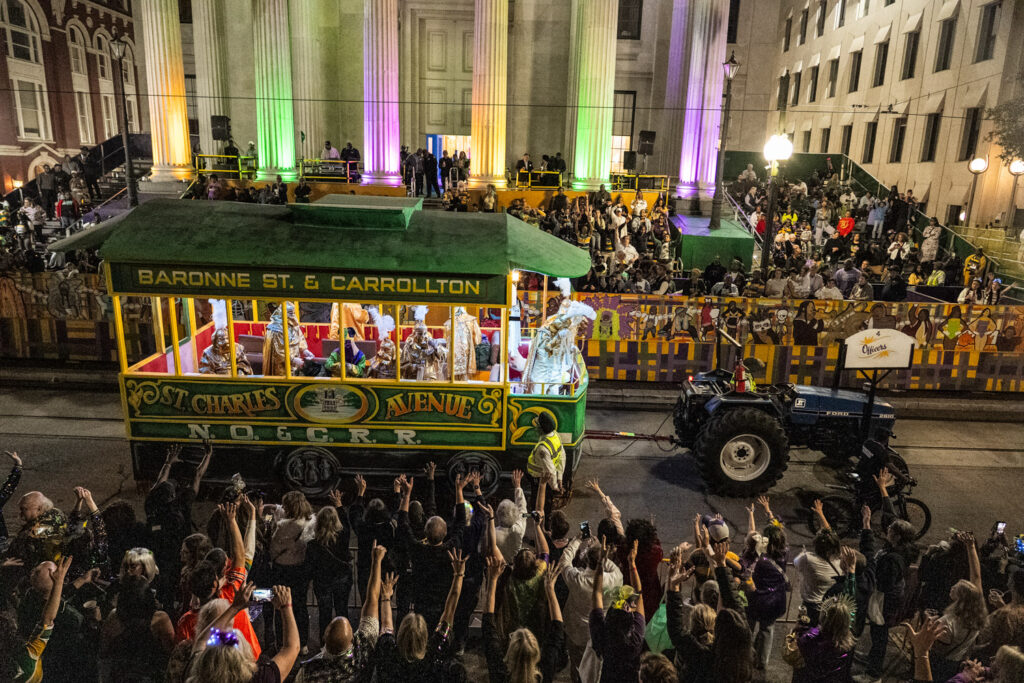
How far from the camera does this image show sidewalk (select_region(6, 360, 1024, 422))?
41.8 feet

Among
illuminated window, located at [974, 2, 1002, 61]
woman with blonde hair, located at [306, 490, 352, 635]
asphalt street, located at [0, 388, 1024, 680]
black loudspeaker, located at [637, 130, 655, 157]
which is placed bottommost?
asphalt street, located at [0, 388, 1024, 680]

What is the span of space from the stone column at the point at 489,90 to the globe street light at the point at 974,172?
15.1m

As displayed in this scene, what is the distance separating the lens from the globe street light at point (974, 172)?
22.7 meters

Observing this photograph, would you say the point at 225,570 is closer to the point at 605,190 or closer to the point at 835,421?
the point at 835,421

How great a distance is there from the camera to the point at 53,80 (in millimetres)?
35188

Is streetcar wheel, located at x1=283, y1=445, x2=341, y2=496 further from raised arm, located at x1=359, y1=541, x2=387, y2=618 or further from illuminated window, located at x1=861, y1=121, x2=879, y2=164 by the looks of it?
illuminated window, located at x1=861, y1=121, x2=879, y2=164

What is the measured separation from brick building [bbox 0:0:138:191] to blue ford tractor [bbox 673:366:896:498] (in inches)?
1343

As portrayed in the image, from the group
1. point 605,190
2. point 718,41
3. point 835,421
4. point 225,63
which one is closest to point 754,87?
point 718,41

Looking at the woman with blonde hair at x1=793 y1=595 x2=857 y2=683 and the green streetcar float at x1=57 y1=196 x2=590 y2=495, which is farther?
the green streetcar float at x1=57 y1=196 x2=590 y2=495

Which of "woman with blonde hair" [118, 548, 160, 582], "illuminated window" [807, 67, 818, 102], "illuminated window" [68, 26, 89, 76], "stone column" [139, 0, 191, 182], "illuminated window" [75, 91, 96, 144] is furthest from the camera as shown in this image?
"illuminated window" [807, 67, 818, 102]

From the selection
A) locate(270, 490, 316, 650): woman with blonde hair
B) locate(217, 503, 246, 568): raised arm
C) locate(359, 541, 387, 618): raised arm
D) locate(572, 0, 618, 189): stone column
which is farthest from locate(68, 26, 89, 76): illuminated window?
locate(359, 541, 387, 618): raised arm

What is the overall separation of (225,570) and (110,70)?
149 ft

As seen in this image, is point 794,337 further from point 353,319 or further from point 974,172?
point 974,172

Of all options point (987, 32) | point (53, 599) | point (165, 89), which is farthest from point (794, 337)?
point (165, 89)
